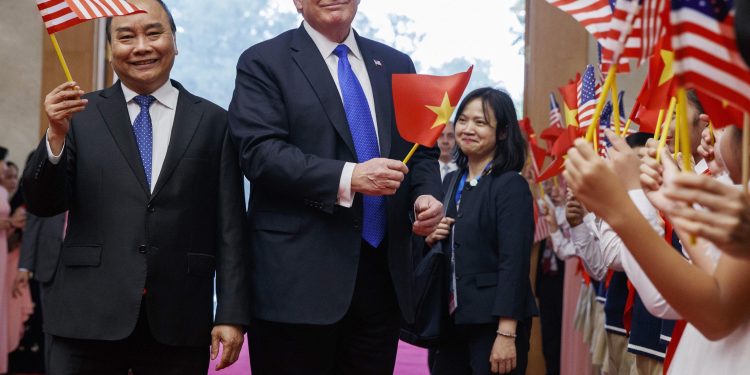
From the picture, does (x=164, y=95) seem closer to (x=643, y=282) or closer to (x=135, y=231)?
(x=135, y=231)

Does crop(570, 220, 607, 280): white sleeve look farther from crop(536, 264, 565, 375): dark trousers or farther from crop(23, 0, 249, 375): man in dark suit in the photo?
crop(536, 264, 565, 375): dark trousers

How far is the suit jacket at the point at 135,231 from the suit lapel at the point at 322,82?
0.27 metres

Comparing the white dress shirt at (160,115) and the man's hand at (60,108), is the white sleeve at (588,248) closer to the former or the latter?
the white dress shirt at (160,115)

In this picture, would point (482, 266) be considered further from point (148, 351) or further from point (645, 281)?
point (645, 281)

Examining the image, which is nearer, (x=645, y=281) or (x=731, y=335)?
(x=731, y=335)

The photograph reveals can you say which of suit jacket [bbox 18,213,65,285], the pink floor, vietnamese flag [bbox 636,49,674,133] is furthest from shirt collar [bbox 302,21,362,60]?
the pink floor

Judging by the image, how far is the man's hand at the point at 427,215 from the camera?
233 cm

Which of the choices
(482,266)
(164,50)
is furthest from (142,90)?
(482,266)

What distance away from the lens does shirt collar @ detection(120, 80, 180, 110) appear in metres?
2.49

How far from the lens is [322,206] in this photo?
2271 millimetres

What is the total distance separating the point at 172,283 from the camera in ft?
7.75

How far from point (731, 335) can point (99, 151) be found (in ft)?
5.05

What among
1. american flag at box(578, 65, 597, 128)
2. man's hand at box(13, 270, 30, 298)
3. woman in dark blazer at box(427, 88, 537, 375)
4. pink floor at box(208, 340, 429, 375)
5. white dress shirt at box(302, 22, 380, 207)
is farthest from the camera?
pink floor at box(208, 340, 429, 375)

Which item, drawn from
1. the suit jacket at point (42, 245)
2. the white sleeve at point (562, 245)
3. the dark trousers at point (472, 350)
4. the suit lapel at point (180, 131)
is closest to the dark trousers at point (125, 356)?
the suit lapel at point (180, 131)
